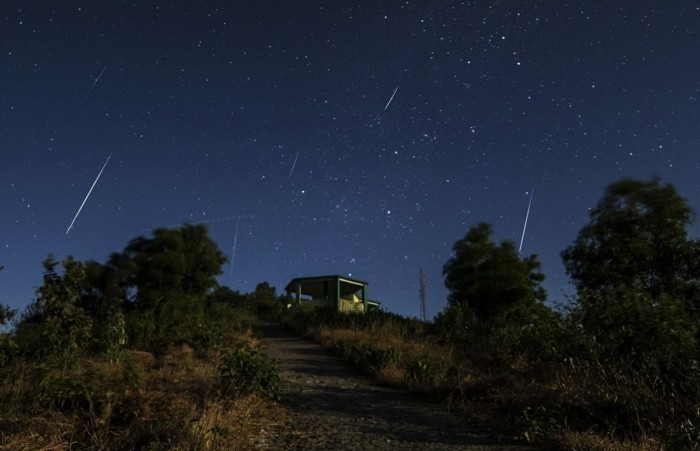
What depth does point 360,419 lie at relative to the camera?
21.2 ft

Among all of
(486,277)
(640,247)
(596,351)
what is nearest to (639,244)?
(640,247)

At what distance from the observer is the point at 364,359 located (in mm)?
10891

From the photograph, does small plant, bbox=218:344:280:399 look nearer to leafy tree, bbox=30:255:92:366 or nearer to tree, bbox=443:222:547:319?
leafy tree, bbox=30:255:92:366

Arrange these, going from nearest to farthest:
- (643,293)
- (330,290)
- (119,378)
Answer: (119,378)
(643,293)
(330,290)

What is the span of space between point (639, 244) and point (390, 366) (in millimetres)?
11442

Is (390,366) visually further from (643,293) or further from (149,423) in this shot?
(149,423)

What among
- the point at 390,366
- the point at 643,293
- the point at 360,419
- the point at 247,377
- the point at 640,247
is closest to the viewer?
the point at 360,419

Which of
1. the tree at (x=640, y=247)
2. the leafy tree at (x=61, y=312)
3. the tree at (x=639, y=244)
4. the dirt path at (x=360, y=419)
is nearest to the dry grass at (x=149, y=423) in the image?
the dirt path at (x=360, y=419)

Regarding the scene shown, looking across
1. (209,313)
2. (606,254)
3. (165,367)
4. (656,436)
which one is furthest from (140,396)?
(606,254)

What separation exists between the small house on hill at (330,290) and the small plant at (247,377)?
2557 centimetres

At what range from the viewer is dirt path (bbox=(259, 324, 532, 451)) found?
5.39 m

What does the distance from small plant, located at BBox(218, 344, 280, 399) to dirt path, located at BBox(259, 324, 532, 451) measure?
15.9 inches

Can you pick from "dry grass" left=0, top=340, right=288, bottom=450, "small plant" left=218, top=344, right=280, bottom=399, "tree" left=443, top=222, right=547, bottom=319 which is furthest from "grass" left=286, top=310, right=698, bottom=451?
"tree" left=443, top=222, right=547, bottom=319

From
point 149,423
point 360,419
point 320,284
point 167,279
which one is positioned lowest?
point 360,419
